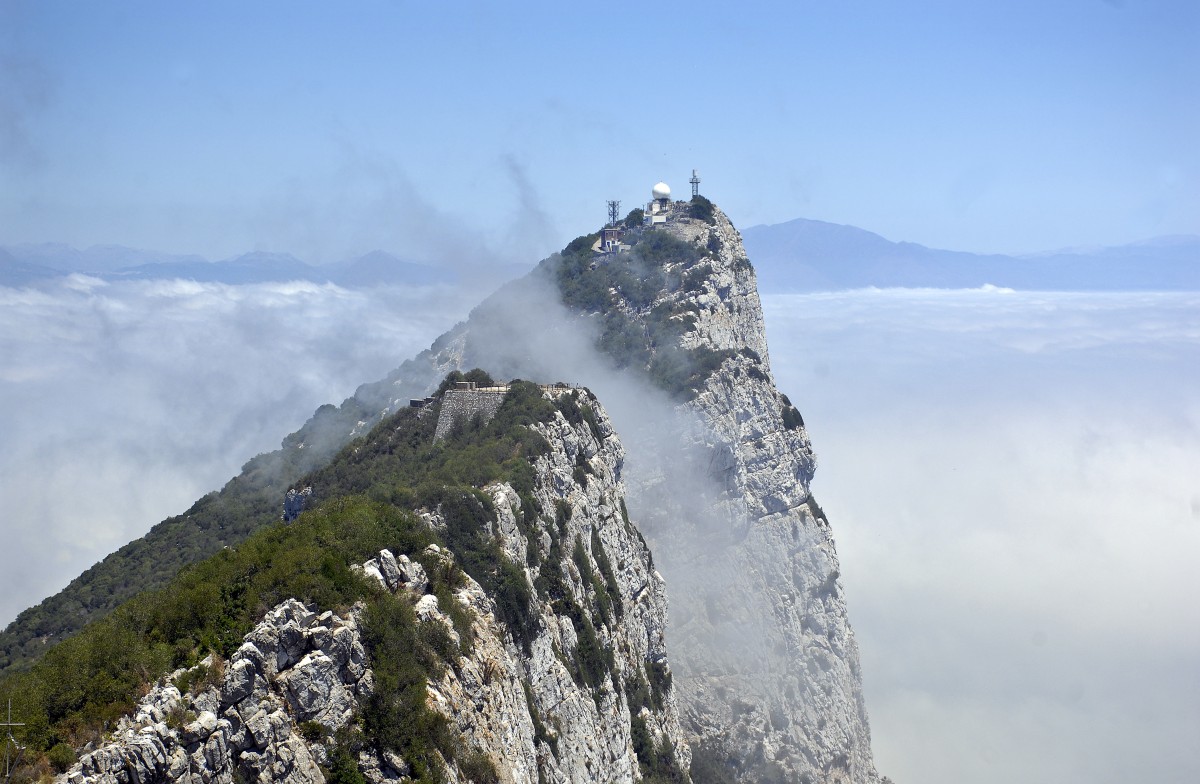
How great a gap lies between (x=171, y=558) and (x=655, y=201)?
6358 cm

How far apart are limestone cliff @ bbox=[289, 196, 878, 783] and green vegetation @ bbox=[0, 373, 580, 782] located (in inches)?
1629

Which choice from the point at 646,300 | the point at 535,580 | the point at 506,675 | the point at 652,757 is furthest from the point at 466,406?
the point at 646,300

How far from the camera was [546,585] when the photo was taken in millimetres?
58906

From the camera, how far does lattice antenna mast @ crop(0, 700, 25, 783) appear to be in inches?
1191

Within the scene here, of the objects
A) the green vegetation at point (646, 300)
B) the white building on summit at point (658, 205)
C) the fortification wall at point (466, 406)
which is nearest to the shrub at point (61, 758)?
the fortification wall at point (466, 406)

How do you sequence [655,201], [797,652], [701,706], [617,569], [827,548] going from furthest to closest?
1. [655,201]
2. [827,548]
3. [797,652]
4. [701,706]
5. [617,569]

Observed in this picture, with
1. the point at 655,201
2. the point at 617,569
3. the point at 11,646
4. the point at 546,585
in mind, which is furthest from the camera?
the point at 655,201

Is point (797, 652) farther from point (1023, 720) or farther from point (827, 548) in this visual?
point (1023, 720)

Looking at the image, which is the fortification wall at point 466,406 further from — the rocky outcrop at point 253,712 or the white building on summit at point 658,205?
the white building on summit at point 658,205

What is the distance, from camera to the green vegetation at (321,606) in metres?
33.5

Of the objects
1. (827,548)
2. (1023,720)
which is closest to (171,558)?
(827,548)

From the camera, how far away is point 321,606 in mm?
37781

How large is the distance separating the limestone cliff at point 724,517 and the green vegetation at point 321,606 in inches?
1629

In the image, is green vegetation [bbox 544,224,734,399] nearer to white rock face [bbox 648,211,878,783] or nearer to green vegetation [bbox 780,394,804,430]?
white rock face [bbox 648,211,878,783]
